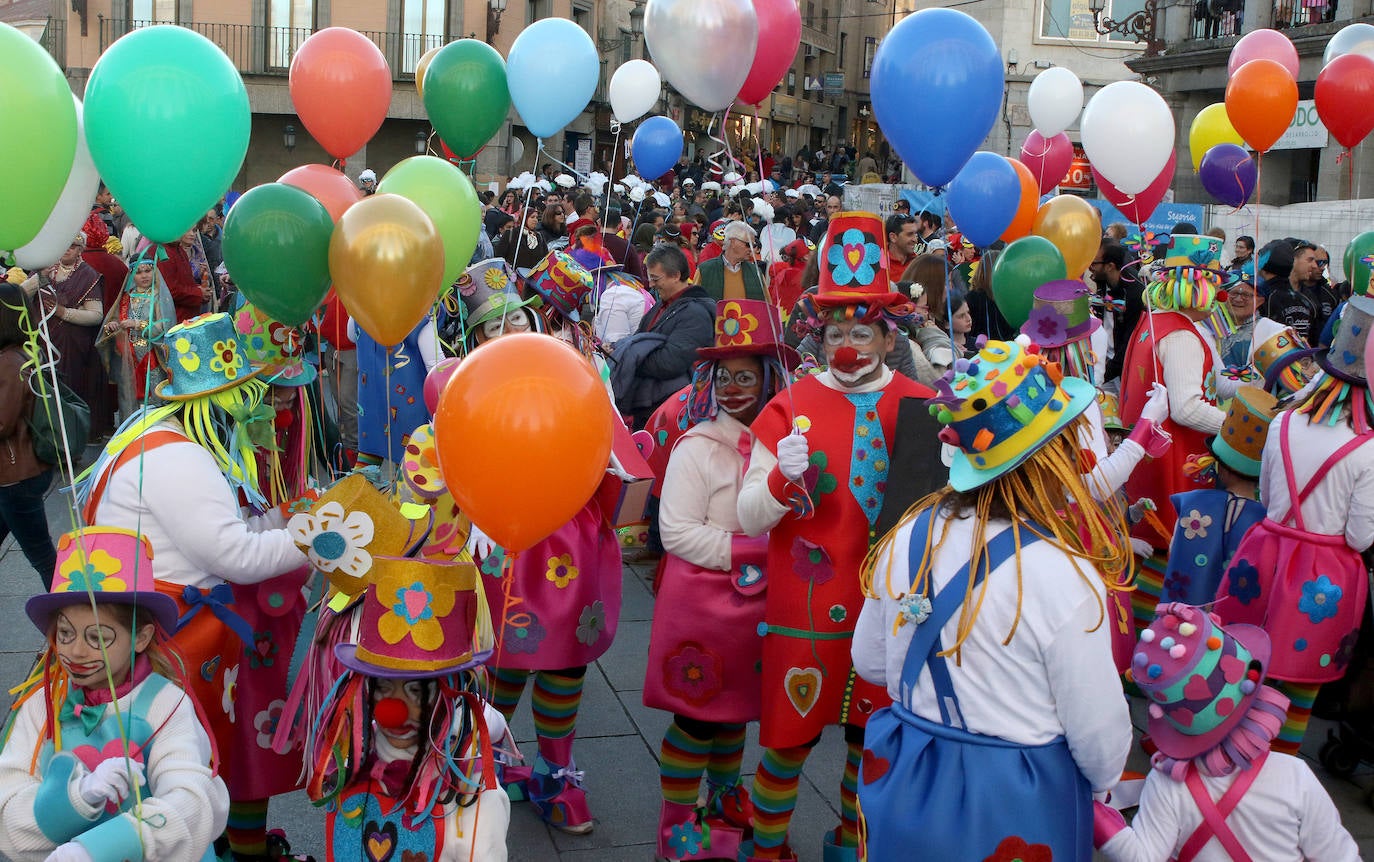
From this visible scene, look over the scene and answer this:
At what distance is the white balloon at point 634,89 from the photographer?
357 inches

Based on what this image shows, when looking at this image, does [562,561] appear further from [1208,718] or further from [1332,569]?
[1332,569]

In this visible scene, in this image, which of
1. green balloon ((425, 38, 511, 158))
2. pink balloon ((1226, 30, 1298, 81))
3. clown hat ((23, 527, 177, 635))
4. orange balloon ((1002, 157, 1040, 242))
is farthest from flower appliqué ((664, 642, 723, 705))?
pink balloon ((1226, 30, 1298, 81))

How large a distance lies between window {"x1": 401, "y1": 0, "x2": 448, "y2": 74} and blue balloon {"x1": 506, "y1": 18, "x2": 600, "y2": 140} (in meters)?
27.2

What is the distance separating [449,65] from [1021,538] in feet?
13.6

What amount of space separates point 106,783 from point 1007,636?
79.6 inches

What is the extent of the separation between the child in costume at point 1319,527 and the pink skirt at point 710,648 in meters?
1.89

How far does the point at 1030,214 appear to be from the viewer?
8.08m

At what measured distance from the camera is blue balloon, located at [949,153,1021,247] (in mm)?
6578

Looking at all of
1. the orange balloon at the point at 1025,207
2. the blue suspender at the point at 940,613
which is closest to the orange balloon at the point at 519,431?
the blue suspender at the point at 940,613

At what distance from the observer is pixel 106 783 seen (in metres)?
2.87

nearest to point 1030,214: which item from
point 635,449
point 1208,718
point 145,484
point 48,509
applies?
point 635,449

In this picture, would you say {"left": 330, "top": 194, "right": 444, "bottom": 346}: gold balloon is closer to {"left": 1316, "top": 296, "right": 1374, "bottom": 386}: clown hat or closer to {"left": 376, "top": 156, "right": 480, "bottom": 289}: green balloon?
{"left": 376, "top": 156, "right": 480, "bottom": 289}: green balloon

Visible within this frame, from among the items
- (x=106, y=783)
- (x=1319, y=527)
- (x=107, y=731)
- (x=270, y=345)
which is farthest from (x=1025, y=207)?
(x=106, y=783)

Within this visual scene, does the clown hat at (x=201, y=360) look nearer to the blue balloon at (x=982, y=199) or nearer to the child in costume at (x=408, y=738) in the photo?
the child in costume at (x=408, y=738)
